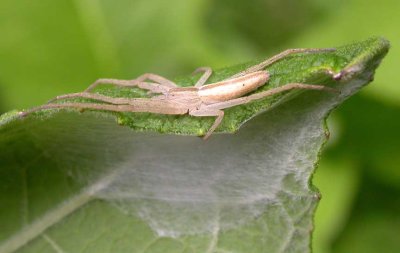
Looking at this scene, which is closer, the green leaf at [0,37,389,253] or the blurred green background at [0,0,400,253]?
the green leaf at [0,37,389,253]

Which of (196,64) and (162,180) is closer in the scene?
(162,180)

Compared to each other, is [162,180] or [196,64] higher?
[162,180]

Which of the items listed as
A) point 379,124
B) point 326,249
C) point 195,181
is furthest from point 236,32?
point 195,181

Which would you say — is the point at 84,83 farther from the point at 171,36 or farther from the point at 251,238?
the point at 251,238

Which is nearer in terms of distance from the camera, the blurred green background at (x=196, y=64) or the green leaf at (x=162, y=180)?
the green leaf at (x=162, y=180)
